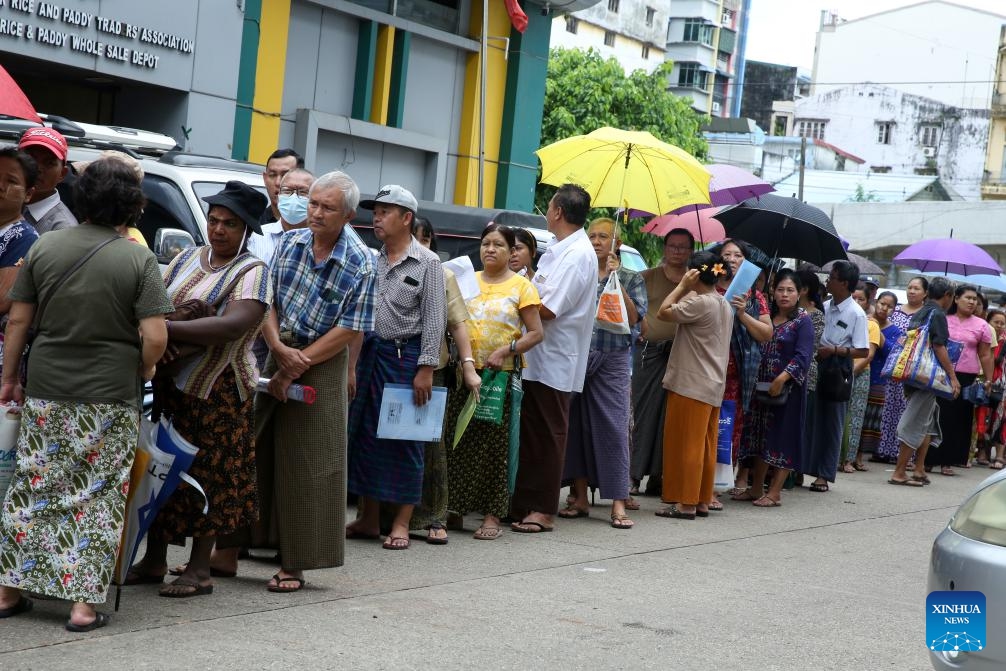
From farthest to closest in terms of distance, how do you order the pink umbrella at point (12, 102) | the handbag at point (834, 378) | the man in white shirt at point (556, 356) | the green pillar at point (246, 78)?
1. the green pillar at point (246, 78)
2. the handbag at point (834, 378)
3. the man in white shirt at point (556, 356)
4. the pink umbrella at point (12, 102)

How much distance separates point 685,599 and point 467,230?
5895 millimetres

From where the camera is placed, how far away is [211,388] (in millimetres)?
5289

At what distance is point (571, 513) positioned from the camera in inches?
343

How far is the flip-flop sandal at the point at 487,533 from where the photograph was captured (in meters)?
7.52

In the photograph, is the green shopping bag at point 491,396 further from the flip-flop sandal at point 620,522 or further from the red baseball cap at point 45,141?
the red baseball cap at point 45,141

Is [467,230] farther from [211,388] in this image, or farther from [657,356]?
[211,388]

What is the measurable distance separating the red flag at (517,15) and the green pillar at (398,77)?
72.0 inches

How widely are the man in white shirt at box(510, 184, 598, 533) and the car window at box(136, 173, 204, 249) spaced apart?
2.37 m

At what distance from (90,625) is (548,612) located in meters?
1.98

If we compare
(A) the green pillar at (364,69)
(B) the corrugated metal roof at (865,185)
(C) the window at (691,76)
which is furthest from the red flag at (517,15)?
(C) the window at (691,76)

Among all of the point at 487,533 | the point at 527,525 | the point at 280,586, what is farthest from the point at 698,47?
the point at 280,586

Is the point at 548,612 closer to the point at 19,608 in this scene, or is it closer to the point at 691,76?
the point at 19,608

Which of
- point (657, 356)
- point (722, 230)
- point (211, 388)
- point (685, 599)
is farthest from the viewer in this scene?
point (722, 230)


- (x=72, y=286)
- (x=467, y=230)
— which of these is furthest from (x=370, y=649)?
(x=467, y=230)
